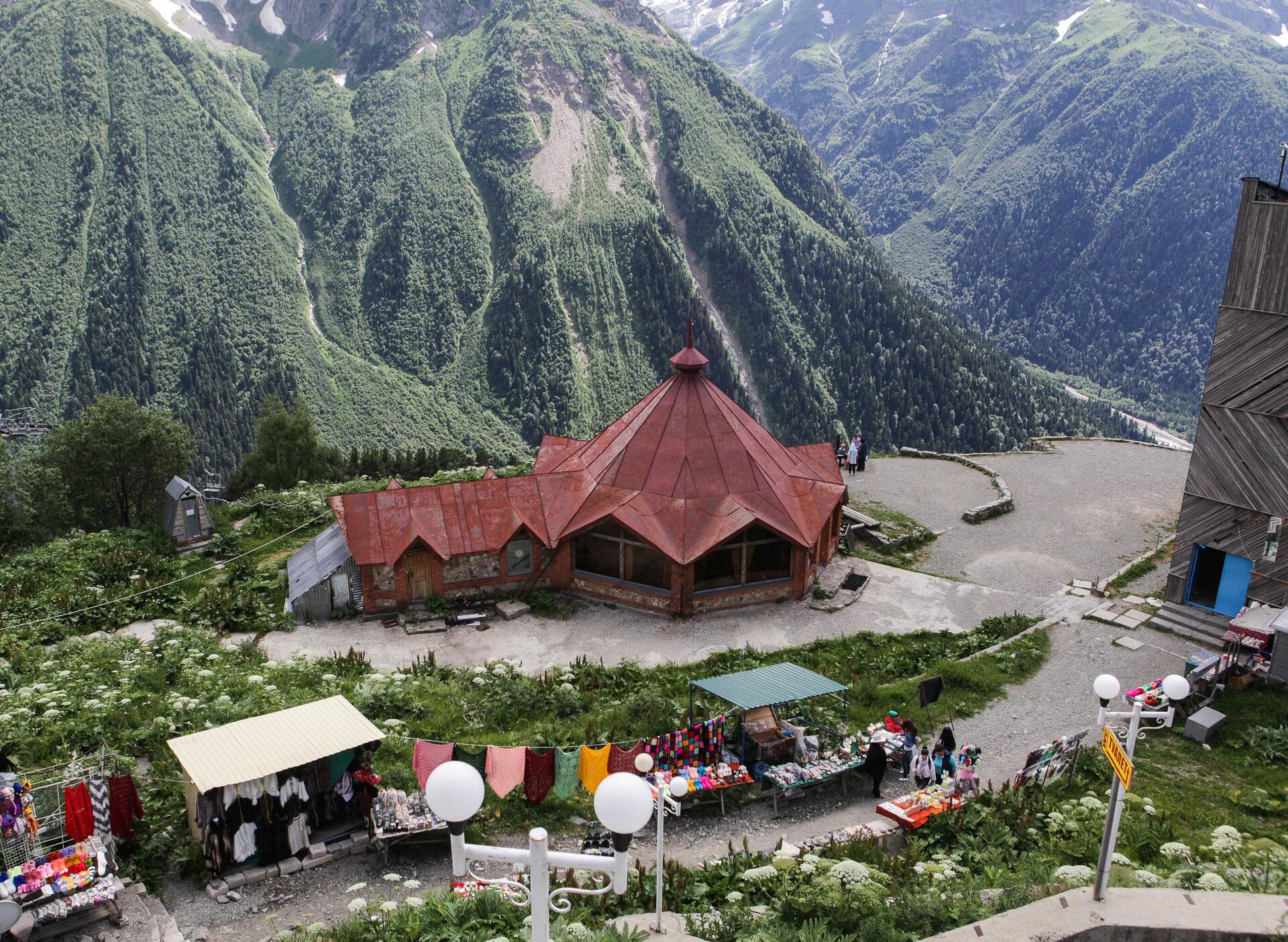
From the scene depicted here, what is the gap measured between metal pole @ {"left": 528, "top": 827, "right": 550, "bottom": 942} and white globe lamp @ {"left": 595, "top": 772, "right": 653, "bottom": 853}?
49 cm

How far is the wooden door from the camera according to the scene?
28938 millimetres

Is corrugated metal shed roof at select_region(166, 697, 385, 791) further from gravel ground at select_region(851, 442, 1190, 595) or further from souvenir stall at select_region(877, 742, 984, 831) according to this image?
gravel ground at select_region(851, 442, 1190, 595)

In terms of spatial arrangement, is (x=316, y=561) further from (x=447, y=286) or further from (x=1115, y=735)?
(x=447, y=286)

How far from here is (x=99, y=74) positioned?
19250cm

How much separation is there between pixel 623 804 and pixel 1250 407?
25.3 m

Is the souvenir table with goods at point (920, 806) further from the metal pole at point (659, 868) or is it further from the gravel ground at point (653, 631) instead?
the gravel ground at point (653, 631)

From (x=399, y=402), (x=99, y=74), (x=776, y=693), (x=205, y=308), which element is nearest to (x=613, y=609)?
(x=776, y=693)

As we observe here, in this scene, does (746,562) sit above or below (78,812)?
below

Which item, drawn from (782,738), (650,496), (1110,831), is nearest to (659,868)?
(1110,831)

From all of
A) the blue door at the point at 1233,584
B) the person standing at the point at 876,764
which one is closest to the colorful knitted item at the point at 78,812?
the person standing at the point at 876,764

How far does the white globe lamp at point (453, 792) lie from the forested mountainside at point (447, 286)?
143m

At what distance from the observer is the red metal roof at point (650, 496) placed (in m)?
28.9

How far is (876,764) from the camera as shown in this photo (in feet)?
61.2

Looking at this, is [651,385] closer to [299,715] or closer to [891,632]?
[891,632]
